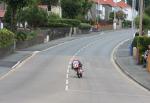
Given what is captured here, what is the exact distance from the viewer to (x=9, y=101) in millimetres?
24328

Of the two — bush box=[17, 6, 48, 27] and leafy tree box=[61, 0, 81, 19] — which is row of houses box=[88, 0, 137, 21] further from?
bush box=[17, 6, 48, 27]

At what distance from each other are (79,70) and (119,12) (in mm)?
132941

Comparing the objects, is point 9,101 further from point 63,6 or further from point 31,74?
point 63,6

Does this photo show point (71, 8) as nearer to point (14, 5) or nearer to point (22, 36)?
point (14, 5)

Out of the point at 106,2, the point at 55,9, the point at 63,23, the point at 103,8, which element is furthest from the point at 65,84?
the point at 106,2

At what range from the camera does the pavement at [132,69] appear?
41272 millimetres

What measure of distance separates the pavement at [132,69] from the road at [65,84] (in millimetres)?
661

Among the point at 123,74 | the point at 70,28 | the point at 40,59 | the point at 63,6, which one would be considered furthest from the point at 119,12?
the point at 123,74

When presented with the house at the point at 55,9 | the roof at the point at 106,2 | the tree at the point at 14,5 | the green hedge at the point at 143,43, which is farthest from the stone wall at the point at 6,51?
the roof at the point at 106,2

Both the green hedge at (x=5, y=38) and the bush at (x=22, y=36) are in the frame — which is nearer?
the green hedge at (x=5, y=38)

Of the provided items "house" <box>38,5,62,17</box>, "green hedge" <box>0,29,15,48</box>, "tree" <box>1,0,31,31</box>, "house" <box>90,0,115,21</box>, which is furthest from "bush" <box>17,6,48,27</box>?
"house" <box>90,0,115,21</box>

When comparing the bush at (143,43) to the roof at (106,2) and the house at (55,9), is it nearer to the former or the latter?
the house at (55,9)

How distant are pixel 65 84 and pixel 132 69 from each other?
672 inches

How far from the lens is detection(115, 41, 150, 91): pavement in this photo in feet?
135
